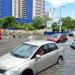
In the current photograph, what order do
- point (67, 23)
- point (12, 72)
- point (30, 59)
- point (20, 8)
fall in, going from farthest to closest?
1. point (20, 8)
2. point (67, 23)
3. point (30, 59)
4. point (12, 72)

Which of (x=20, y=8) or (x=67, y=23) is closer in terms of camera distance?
(x=67, y=23)

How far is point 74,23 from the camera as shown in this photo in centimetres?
13425

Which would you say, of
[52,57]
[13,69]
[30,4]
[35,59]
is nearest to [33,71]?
[35,59]

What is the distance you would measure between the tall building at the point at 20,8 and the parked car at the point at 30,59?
134 m

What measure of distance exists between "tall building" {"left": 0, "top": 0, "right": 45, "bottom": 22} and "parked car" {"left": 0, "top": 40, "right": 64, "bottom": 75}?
5291 inches

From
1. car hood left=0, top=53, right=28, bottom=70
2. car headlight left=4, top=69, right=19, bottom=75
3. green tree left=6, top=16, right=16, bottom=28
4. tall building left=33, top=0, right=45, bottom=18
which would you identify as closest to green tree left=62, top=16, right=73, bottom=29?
green tree left=6, top=16, right=16, bottom=28

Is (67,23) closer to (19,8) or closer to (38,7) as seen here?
(19,8)

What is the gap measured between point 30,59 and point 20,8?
156944 millimetres

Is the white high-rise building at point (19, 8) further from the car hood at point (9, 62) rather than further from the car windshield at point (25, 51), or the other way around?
the car hood at point (9, 62)

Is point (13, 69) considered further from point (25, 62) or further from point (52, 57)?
point (52, 57)

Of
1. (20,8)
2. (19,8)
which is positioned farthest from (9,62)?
(19,8)

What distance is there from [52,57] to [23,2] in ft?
494

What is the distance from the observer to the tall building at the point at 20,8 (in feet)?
476

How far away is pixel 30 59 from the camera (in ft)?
31.9
